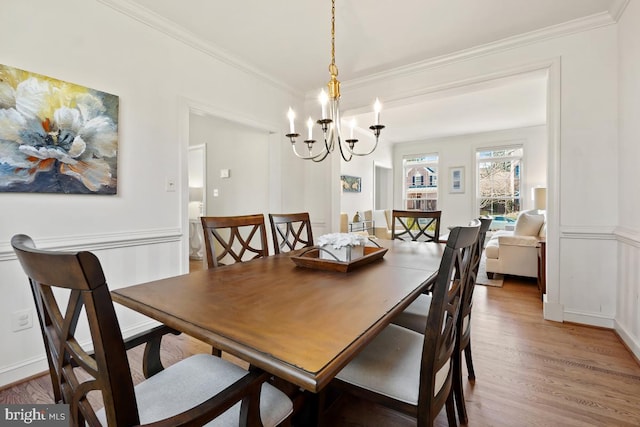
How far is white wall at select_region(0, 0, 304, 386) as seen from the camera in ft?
5.90

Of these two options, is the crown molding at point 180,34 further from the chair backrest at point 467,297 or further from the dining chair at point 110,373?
the chair backrest at point 467,297

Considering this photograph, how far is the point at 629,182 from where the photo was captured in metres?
2.21

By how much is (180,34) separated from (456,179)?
625 centimetres

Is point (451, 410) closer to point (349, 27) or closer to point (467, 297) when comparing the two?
point (467, 297)

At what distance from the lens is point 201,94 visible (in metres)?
2.81

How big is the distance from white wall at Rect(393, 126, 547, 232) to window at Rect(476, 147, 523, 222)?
0.47ft

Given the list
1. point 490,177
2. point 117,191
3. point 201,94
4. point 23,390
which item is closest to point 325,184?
point 201,94

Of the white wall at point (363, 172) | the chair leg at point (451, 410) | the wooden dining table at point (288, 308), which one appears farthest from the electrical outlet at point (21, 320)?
the white wall at point (363, 172)

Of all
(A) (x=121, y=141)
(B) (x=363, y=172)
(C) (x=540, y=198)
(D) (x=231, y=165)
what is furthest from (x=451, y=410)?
(B) (x=363, y=172)

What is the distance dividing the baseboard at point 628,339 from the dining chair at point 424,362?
170cm

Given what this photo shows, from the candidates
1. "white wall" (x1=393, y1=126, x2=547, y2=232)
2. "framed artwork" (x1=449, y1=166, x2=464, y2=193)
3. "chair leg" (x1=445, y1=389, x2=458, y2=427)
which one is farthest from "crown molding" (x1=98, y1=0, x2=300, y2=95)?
"framed artwork" (x1=449, y1=166, x2=464, y2=193)

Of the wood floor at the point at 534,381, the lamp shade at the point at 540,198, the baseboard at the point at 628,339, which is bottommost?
the wood floor at the point at 534,381

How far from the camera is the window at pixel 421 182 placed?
7.41 meters

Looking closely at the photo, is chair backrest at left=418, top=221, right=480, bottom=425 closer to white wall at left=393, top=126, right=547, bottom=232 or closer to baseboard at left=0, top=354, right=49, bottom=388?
baseboard at left=0, top=354, right=49, bottom=388
